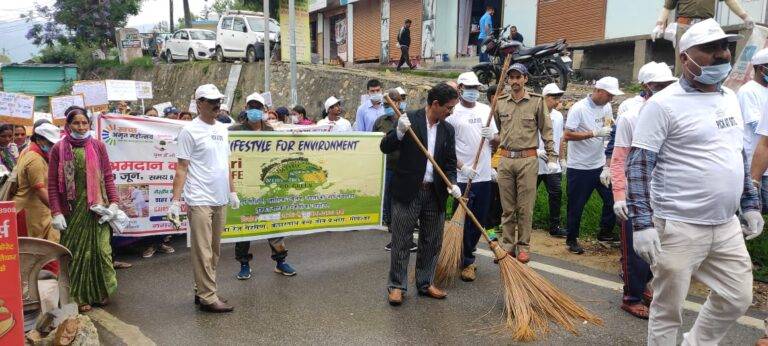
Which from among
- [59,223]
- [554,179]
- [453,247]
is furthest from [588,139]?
[59,223]

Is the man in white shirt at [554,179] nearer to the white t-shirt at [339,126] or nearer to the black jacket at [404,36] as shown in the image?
the white t-shirt at [339,126]

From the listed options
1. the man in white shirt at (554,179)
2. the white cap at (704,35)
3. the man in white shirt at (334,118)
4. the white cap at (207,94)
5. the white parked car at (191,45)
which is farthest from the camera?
the white parked car at (191,45)

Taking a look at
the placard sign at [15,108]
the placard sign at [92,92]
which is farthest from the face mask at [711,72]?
the placard sign at [92,92]

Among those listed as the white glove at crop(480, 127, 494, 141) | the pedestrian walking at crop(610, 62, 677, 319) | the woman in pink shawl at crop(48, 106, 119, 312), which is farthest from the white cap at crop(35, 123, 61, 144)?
the pedestrian walking at crop(610, 62, 677, 319)

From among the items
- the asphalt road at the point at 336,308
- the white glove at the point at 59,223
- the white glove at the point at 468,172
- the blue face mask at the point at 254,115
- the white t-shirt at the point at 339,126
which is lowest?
the asphalt road at the point at 336,308

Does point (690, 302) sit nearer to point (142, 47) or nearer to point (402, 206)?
point (402, 206)

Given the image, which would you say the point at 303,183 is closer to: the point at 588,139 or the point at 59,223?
the point at 59,223

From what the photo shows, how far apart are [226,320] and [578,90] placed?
975 cm

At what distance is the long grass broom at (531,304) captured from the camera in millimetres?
4016

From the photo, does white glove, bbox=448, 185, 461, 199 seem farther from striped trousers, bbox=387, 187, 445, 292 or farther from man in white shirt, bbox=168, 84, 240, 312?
man in white shirt, bbox=168, 84, 240, 312

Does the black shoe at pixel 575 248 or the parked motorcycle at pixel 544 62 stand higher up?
the parked motorcycle at pixel 544 62

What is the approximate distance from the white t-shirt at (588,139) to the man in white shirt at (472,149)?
110cm

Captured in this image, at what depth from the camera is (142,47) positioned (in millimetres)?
32406

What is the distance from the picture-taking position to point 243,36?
20.8m
